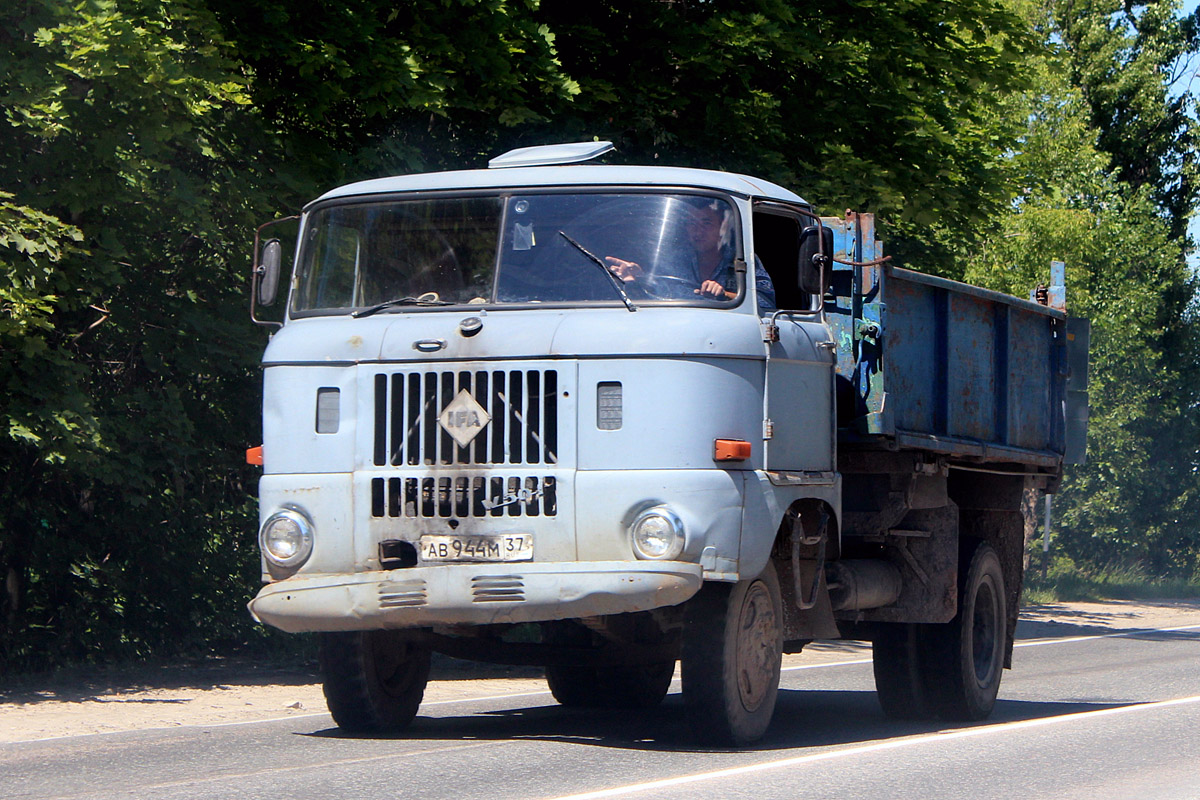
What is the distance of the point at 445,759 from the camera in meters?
8.55

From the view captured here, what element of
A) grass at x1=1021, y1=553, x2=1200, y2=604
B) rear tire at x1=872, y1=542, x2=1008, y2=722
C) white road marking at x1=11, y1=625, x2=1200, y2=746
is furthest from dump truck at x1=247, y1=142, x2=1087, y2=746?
grass at x1=1021, y1=553, x2=1200, y2=604

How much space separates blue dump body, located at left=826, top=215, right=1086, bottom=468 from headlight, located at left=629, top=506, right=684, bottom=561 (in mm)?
2369

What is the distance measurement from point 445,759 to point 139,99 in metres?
6.49

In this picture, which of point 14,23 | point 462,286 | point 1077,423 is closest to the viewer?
point 462,286

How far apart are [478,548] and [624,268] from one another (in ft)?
5.55

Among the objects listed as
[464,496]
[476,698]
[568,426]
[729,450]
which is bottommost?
[476,698]

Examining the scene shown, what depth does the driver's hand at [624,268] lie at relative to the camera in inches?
348

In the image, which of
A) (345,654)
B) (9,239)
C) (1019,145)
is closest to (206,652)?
(9,239)

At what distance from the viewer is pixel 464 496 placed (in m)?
8.48

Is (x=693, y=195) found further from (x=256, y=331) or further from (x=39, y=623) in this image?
(x=39, y=623)

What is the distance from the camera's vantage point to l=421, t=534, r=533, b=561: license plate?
8.41m

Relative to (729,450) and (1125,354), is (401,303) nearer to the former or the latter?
(729,450)

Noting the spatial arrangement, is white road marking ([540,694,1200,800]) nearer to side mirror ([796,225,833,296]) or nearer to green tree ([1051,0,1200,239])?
side mirror ([796,225,833,296])

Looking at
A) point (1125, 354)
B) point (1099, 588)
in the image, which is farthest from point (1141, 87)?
point (1099, 588)
